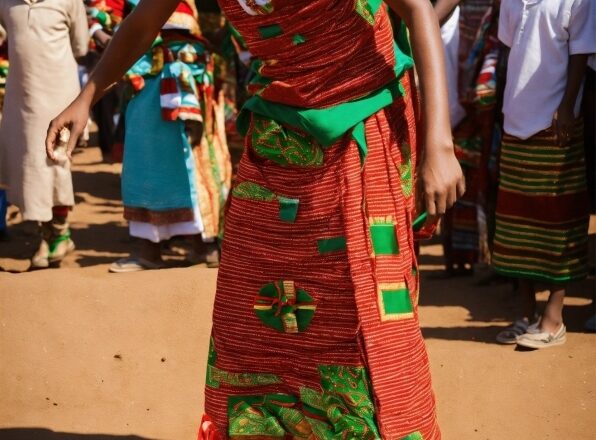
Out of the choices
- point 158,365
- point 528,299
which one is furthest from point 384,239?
point 528,299

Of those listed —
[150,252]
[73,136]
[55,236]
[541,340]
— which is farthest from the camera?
[55,236]

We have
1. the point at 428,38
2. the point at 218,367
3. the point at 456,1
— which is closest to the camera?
the point at 428,38

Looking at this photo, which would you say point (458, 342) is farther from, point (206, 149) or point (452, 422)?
point (206, 149)

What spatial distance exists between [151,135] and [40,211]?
0.92 metres

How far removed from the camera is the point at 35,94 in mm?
7012

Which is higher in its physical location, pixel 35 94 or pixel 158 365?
pixel 35 94

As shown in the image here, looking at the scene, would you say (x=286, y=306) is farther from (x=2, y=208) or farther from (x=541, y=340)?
(x=2, y=208)

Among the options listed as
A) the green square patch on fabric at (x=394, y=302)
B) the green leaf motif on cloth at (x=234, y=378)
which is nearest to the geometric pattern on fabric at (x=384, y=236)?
the green square patch on fabric at (x=394, y=302)

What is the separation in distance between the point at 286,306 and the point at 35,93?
171 inches

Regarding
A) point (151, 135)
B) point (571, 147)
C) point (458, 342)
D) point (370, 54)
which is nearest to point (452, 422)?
point (458, 342)

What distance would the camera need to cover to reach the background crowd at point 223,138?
219 inches

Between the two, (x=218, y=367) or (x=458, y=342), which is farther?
(x=458, y=342)

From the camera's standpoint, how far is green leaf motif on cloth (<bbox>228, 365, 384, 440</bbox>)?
3.05 meters

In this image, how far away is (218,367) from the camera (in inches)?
130
